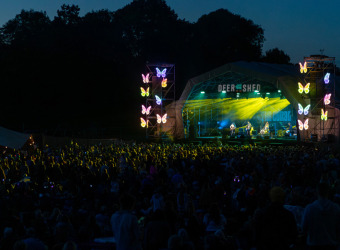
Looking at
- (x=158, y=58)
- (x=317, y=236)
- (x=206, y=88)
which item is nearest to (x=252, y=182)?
(x=317, y=236)

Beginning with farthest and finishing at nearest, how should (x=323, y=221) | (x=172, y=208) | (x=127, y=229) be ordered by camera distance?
1. (x=172, y=208)
2. (x=127, y=229)
3. (x=323, y=221)

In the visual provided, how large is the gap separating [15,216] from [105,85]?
1668 inches

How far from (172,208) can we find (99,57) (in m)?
44.8

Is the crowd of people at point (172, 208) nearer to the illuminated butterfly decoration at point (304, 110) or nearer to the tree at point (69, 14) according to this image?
the illuminated butterfly decoration at point (304, 110)

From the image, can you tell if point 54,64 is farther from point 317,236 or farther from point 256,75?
point 317,236

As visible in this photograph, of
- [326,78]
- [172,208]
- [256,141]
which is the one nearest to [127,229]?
[172,208]

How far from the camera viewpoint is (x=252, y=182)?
1054cm

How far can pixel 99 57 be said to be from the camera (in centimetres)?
5031

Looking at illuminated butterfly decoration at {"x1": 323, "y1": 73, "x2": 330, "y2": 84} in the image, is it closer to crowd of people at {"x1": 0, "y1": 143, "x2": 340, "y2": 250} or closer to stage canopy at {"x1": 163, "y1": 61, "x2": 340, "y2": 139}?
stage canopy at {"x1": 163, "y1": 61, "x2": 340, "y2": 139}

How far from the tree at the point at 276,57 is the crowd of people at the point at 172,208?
43.7 metres

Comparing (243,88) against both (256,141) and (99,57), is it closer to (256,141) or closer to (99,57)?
(256,141)

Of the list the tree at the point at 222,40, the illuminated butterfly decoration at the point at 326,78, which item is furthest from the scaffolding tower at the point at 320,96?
the tree at the point at 222,40

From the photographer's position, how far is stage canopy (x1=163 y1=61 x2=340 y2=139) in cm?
2708

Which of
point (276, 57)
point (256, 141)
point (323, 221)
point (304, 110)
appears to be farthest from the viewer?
point (276, 57)
